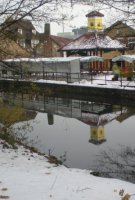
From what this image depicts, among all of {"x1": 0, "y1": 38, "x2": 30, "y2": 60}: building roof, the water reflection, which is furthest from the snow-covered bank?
{"x1": 0, "y1": 38, "x2": 30, "y2": 60}: building roof

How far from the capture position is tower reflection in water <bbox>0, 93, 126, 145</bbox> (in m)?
21.5

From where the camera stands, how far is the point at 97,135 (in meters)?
18.1

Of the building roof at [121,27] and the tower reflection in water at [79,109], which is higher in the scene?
the building roof at [121,27]

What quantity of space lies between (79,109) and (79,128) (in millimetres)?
7605

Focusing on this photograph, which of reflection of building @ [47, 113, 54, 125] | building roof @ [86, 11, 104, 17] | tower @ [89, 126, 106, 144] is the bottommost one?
tower @ [89, 126, 106, 144]

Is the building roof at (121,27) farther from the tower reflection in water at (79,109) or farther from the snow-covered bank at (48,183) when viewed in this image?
the tower reflection in water at (79,109)

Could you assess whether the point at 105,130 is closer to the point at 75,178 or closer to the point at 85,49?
the point at 75,178

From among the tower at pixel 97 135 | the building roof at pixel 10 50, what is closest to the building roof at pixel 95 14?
the building roof at pixel 10 50

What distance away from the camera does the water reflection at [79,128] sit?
1505 centimetres

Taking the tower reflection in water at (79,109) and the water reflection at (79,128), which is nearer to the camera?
the water reflection at (79,128)

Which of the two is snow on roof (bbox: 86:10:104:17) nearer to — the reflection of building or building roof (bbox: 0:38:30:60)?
building roof (bbox: 0:38:30:60)

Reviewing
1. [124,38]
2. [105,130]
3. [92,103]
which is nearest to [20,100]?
[92,103]

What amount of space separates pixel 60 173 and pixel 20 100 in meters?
22.1

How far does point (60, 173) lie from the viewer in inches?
376
